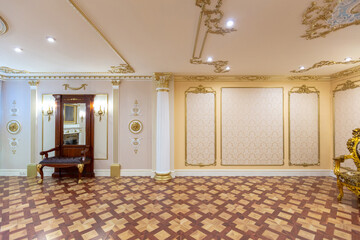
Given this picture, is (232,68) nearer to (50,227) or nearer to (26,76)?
(50,227)

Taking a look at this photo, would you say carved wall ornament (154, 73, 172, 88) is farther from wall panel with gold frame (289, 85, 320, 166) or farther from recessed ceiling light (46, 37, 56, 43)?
wall panel with gold frame (289, 85, 320, 166)

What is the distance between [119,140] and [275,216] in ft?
13.4

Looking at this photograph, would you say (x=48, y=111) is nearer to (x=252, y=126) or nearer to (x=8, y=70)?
(x=8, y=70)

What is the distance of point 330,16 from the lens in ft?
7.03

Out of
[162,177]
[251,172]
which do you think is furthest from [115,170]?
[251,172]

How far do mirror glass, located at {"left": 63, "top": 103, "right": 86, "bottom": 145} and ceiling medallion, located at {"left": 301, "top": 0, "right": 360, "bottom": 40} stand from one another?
5.27 metres

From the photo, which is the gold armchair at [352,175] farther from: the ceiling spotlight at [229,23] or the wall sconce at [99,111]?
the wall sconce at [99,111]

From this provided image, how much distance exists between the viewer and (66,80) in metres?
4.90

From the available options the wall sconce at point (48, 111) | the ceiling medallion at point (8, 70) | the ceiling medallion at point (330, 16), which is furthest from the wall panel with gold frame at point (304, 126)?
the ceiling medallion at point (8, 70)

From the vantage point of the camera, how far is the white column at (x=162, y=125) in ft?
15.0

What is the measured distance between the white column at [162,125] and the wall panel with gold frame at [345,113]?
15.5 ft

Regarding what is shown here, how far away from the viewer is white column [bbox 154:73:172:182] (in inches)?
181

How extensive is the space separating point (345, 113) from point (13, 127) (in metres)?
9.32

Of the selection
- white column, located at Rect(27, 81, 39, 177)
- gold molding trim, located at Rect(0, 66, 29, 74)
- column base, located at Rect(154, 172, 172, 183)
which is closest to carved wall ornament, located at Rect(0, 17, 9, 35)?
gold molding trim, located at Rect(0, 66, 29, 74)
